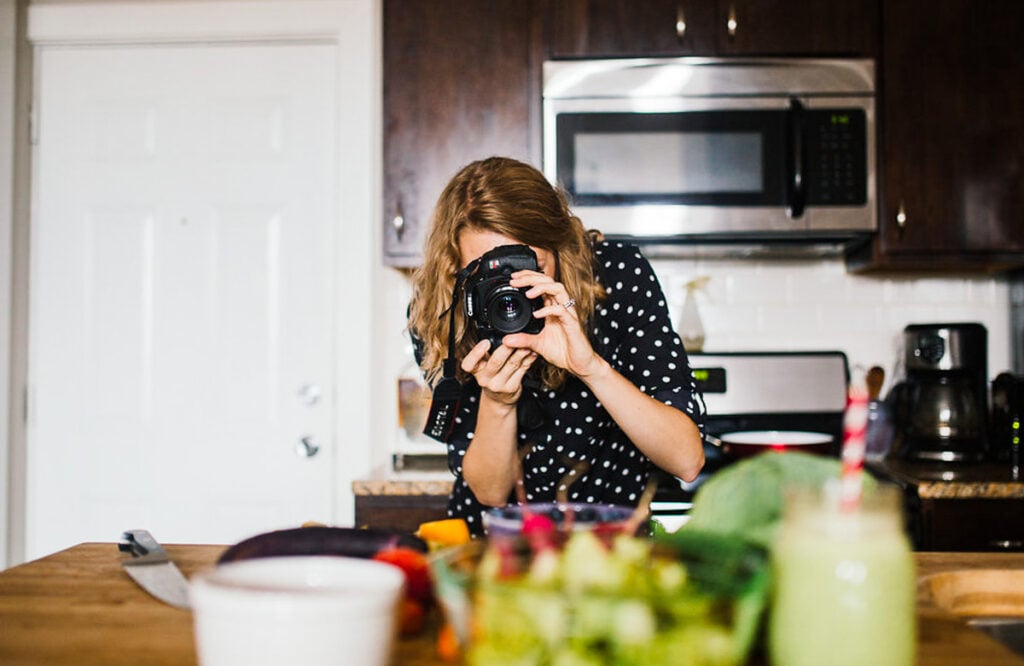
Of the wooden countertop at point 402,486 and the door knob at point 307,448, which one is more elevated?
the door knob at point 307,448

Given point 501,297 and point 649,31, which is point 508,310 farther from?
point 649,31

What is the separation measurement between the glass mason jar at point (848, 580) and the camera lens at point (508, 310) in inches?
27.7

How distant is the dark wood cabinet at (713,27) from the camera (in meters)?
2.17

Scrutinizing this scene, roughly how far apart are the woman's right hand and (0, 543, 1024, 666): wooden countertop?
454mm

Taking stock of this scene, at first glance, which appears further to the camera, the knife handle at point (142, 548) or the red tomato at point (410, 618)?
the knife handle at point (142, 548)

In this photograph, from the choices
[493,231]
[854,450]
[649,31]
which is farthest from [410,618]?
[649,31]

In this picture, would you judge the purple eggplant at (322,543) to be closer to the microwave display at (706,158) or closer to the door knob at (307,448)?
the microwave display at (706,158)

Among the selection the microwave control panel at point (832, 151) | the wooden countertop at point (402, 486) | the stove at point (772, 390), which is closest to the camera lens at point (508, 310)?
the wooden countertop at point (402, 486)

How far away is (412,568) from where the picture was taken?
2.35 feet

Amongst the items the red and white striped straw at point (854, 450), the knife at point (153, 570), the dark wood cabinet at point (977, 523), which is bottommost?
the dark wood cabinet at point (977, 523)

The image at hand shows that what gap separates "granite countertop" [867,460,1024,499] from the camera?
187cm

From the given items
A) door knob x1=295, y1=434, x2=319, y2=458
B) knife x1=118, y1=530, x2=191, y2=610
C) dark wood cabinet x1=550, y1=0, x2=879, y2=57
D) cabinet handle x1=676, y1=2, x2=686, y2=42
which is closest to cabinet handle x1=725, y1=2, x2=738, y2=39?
dark wood cabinet x1=550, y1=0, x2=879, y2=57

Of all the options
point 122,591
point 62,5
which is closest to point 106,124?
point 62,5

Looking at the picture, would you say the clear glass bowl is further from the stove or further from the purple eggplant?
the stove
